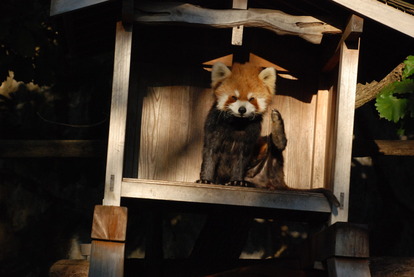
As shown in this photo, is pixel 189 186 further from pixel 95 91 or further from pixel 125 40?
pixel 95 91

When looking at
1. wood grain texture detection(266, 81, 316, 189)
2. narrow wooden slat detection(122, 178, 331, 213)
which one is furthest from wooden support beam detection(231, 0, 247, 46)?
wood grain texture detection(266, 81, 316, 189)

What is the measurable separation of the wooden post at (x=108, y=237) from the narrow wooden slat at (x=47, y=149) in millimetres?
2738

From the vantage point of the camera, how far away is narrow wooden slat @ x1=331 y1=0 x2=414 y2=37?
457 cm

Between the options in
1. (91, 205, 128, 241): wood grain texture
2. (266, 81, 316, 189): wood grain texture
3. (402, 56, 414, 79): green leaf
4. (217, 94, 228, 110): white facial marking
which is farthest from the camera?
(266, 81, 316, 189): wood grain texture

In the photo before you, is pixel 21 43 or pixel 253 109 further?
pixel 21 43

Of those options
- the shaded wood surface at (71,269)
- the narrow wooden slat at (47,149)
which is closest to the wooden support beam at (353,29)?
the shaded wood surface at (71,269)

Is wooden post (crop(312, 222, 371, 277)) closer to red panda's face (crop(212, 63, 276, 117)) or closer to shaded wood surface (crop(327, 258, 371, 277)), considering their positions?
shaded wood surface (crop(327, 258, 371, 277))

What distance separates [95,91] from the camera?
7.79 m

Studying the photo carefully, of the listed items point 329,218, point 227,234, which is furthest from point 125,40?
point 227,234

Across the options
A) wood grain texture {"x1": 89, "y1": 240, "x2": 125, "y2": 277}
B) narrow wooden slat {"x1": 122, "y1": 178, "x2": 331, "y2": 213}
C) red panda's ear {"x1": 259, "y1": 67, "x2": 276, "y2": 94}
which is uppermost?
red panda's ear {"x1": 259, "y1": 67, "x2": 276, "y2": 94}

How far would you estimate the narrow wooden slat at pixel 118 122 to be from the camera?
14.7 ft

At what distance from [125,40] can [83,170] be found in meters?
3.44

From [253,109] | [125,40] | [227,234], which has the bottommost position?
[227,234]

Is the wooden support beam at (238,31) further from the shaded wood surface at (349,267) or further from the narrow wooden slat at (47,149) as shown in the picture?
the narrow wooden slat at (47,149)
